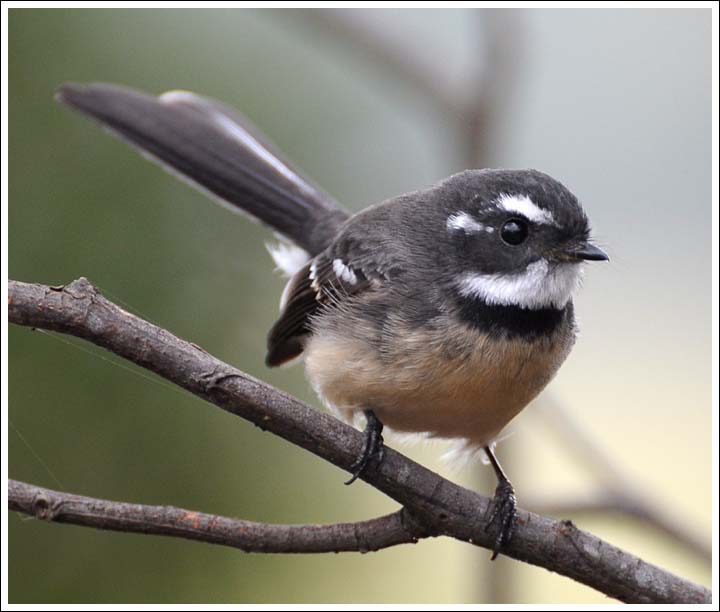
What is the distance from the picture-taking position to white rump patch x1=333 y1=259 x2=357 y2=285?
3.25m

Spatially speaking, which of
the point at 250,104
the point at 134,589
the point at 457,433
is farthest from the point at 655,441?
the point at 134,589

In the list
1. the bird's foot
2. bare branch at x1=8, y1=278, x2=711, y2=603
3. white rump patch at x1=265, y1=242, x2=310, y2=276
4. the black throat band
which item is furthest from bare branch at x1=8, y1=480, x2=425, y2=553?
white rump patch at x1=265, y1=242, x2=310, y2=276

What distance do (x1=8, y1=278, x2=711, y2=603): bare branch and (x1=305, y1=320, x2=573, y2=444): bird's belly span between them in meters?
0.29

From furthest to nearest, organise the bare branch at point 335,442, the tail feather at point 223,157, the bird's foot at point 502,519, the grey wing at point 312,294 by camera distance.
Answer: the tail feather at point 223,157
the grey wing at point 312,294
the bird's foot at point 502,519
the bare branch at point 335,442

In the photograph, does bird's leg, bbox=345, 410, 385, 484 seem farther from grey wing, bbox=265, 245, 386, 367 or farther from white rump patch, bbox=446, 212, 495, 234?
white rump patch, bbox=446, 212, 495, 234

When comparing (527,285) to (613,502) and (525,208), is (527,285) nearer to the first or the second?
(525,208)

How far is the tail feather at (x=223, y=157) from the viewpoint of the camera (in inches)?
137

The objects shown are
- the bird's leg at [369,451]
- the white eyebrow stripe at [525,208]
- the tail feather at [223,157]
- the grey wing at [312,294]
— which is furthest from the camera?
the tail feather at [223,157]

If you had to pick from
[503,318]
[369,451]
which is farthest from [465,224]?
[369,451]

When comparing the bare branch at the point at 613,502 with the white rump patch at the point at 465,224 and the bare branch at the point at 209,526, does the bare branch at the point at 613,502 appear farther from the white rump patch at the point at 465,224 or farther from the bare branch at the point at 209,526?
the white rump patch at the point at 465,224

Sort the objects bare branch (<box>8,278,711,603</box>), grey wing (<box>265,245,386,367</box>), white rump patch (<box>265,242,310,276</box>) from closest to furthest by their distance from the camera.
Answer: bare branch (<box>8,278,711,603</box>), grey wing (<box>265,245,386,367</box>), white rump patch (<box>265,242,310,276</box>)

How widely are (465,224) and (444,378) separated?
520mm

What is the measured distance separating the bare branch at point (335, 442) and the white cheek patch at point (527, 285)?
0.59 meters

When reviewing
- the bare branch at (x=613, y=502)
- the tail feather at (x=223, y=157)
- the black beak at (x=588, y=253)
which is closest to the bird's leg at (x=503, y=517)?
the bare branch at (x=613, y=502)
